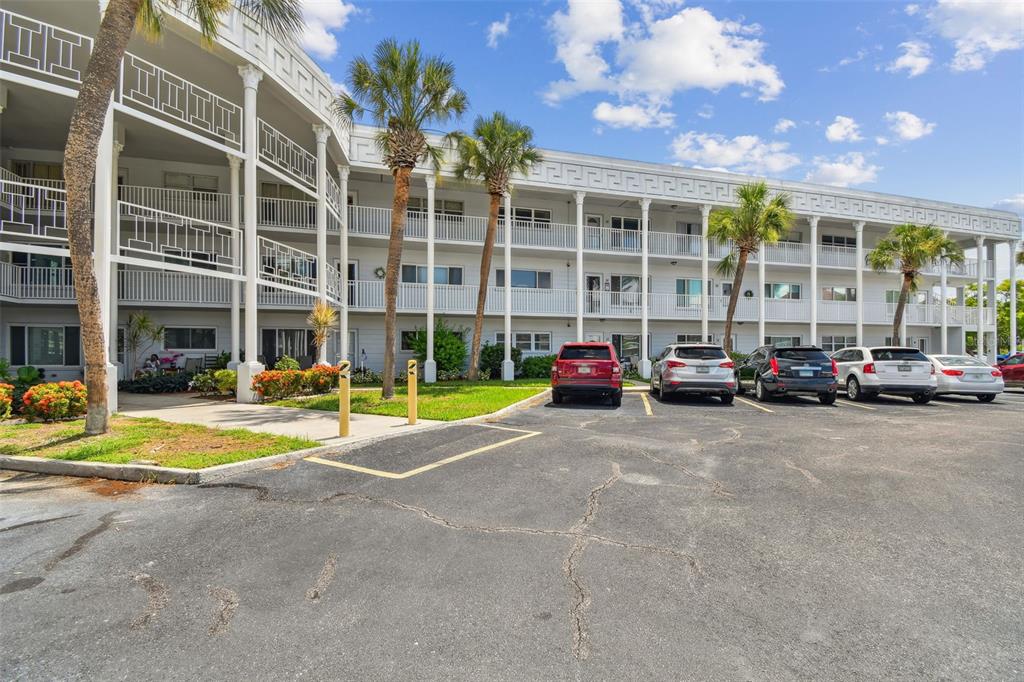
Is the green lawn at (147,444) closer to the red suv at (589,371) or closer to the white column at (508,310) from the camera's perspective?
the red suv at (589,371)

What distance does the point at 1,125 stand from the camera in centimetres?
1501

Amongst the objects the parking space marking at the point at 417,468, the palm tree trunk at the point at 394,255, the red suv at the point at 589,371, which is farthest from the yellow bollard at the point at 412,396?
the red suv at the point at 589,371

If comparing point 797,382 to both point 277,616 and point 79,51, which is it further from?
point 79,51

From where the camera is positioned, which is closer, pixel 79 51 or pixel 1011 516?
pixel 1011 516

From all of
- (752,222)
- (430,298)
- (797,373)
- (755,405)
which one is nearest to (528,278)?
(430,298)

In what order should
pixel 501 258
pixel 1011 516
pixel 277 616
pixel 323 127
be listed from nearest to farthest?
pixel 277 616
pixel 1011 516
pixel 323 127
pixel 501 258

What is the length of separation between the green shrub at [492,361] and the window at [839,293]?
1844 cm

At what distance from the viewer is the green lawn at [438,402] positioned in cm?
1066

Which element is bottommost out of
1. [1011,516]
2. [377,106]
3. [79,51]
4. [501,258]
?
[1011,516]

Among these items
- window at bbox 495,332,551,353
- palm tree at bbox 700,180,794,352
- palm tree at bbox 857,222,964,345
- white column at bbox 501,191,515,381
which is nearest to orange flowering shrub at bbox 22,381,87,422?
white column at bbox 501,191,515,381

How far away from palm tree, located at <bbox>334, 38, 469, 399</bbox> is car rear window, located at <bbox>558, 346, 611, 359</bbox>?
4.66 meters

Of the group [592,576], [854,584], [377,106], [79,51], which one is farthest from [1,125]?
[854,584]

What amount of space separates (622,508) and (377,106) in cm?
1254

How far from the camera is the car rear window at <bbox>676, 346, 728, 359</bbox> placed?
13078 mm
